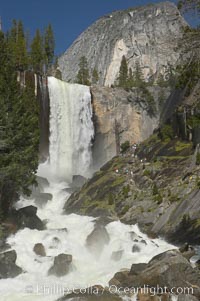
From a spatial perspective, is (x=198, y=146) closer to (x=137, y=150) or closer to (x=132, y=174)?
(x=132, y=174)

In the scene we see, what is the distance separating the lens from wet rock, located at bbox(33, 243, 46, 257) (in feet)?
90.7

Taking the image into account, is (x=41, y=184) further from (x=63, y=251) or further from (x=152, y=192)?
(x=63, y=251)

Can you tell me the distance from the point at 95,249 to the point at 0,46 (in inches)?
848

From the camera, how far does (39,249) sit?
1104 inches

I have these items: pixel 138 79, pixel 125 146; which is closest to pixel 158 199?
pixel 125 146

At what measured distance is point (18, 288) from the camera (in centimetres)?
2164

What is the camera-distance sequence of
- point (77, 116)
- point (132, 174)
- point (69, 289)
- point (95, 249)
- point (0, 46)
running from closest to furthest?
point (69, 289), point (95, 249), point (0, 46), point (132, 174), point (77, 116)

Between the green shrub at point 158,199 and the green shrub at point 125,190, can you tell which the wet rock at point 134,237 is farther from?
the green shrub at point 125,190

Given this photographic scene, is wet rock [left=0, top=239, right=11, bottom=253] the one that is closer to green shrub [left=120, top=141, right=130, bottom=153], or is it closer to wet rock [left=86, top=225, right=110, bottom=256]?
wet rock [left=86, top=225, right=110, bottom=256]

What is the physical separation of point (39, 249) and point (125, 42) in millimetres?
130993

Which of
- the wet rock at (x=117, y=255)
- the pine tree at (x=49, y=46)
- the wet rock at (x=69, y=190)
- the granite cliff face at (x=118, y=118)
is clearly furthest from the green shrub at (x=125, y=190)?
the pine tree at (x=49, y=46)

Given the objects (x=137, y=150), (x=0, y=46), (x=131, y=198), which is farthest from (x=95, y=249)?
(x=137, y=150)

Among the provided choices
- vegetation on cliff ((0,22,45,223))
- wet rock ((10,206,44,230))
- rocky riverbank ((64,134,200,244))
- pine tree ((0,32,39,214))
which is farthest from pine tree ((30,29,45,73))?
wet rock ((10,206,44,230))

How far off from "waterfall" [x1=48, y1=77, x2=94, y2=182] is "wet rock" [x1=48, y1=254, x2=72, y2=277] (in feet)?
121
